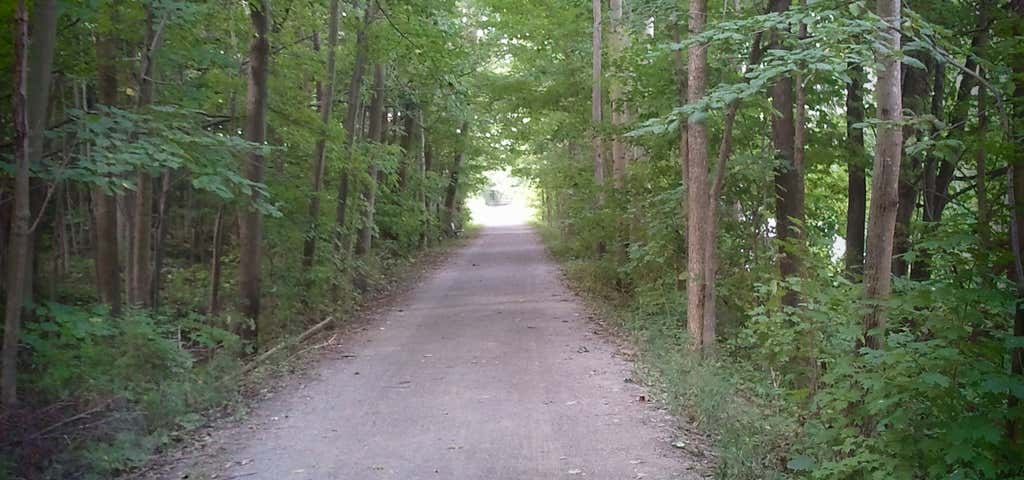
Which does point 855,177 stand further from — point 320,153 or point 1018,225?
point 320,153

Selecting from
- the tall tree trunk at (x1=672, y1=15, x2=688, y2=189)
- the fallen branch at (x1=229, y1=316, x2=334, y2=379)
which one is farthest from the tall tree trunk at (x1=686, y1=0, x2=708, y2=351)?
the fallen branch at (x1=229, y1=316, x2=334, y2=379)

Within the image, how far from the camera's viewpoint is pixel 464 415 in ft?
27.1

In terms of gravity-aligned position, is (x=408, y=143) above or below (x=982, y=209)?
above

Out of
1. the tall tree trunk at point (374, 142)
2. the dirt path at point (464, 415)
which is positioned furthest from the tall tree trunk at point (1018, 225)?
the tall tree trunk at point (374, 142)

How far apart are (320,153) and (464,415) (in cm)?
927

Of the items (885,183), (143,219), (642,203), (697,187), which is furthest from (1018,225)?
(642,203)

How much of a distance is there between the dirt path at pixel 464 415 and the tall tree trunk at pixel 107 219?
285 cm

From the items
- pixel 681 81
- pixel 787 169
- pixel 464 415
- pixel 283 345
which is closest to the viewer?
pixel 464 415

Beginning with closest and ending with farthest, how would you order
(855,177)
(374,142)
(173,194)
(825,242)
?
(825,242), (855,177), (173,194), (374,142)

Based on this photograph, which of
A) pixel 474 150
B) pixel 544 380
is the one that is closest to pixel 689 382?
pixel 544 380

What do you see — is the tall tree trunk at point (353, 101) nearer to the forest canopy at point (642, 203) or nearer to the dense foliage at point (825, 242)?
the forest canopy at point (642, 203)

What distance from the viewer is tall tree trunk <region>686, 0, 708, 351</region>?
1048 cm

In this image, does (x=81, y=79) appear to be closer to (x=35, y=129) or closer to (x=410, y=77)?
(x=35, y=129)

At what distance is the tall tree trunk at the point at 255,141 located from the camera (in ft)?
39.9
